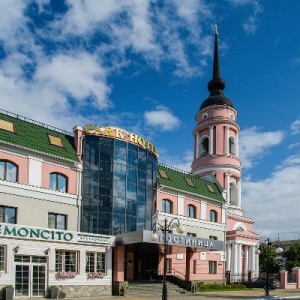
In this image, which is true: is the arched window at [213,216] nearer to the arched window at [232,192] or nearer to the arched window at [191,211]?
the arched window at [191,211]

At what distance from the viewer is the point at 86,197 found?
32.8 metres

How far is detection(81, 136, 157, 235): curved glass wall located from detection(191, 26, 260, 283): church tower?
17.0 m

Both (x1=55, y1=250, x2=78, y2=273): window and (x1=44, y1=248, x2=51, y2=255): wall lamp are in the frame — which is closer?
(x1=44, y1=248, x2=51, y2=255): wall lamp

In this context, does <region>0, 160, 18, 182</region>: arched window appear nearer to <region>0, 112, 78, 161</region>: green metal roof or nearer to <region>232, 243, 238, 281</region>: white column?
<region>0, 112, 78, 161</region>: green metal roof

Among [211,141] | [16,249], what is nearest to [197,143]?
[211,141]

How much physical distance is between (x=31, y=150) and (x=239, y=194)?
32164 millimetres

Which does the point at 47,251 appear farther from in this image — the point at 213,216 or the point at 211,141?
the point at 211,141

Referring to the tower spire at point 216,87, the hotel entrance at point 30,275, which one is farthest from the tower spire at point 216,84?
the hotel entrance at point 30,275

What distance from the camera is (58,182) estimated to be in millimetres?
32000

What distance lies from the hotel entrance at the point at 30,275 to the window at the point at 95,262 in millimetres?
3341

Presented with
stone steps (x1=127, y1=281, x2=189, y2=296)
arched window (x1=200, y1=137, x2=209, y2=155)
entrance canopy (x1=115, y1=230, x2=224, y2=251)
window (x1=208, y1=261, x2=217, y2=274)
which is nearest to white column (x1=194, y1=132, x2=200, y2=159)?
arched window (x1=200, y1=137, x2=209, y2=155)

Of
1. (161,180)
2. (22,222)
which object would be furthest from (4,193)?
(161,180)

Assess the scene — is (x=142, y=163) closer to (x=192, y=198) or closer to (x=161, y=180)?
(x=161, y=180)

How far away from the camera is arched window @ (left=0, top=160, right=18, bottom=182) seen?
2900 cm
